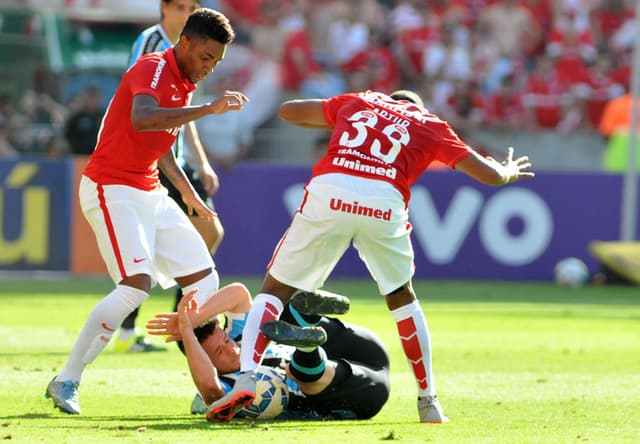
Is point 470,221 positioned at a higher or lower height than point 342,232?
lower

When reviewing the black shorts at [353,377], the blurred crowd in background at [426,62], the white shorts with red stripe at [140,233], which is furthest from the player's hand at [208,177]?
the blurred crowd in background at [426,62]

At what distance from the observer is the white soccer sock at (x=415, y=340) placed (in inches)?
280

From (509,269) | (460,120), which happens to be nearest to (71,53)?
(460,120)

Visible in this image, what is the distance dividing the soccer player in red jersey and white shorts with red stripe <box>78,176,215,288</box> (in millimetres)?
825

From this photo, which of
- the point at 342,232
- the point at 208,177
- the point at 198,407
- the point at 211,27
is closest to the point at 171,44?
the point at 208,177

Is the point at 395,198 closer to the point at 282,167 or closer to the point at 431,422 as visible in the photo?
the point at 431,422

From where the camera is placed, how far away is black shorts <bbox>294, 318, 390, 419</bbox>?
281 inches

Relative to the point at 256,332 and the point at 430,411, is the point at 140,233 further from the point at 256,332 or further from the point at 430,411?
the point at 430,411

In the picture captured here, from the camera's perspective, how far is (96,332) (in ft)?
23.9

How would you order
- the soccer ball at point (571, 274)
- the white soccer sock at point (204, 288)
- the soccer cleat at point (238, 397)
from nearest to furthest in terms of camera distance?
the soccer cleat at point (238, 397) < the white soccer sock at point (204, 288) < the soccer ball at point (571, 274)

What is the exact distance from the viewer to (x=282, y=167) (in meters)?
19.0

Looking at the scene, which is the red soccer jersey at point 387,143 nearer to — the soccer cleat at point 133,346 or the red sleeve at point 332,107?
the red sleeve at point 332,107

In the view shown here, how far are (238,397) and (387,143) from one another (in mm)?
1578

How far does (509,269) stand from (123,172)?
12150mm
